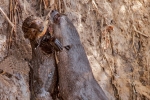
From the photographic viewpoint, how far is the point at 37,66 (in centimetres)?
176

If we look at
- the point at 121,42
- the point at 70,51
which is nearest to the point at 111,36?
the point at 121,42

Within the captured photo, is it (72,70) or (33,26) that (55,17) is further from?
(72,70)

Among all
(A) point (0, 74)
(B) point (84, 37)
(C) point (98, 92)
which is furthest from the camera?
(B) point (84, 37)

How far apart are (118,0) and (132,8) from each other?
133 mm

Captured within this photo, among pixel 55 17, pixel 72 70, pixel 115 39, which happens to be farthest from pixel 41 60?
pixel 115 39

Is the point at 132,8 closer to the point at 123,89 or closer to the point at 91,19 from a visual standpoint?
the point at 91,19

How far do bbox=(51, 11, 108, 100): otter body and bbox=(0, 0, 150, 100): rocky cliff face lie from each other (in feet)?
1.93

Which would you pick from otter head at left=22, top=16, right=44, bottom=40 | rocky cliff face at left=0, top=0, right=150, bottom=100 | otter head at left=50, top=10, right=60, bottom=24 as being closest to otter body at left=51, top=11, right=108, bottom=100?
otter head at left=50, top=10, right=60, bottom=24

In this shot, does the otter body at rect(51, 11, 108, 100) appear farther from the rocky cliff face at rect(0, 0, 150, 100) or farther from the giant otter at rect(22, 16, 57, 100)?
the rocky cliff face at rect(0, 0, 150, 100)

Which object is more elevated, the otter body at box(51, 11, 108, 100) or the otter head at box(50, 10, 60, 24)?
the otter head at box(50, 10, 60, 24)

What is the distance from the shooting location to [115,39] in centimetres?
262

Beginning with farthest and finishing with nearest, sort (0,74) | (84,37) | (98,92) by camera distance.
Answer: (84,37) < (0,74) < (98,92)

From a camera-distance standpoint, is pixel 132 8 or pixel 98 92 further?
pixel 132 8

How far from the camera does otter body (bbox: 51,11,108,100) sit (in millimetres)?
1695
